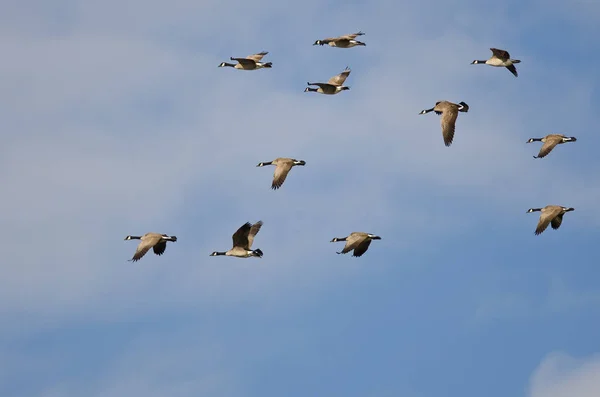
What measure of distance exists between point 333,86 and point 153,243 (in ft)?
28.0

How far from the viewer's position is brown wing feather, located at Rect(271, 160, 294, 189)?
40.9 metres

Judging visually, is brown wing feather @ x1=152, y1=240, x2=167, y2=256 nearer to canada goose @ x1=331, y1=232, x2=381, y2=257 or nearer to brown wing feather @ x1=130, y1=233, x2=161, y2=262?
brown wing feather @ x1=130, y1=233, x2=161, y2=262

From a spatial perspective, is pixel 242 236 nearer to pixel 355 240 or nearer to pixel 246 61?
pixel 355 240

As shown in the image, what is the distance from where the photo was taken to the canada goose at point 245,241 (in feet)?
131

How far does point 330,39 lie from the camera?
4503 centimetres

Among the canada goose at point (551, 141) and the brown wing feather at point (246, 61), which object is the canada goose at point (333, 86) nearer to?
the brown wing feather at point (246, 61)

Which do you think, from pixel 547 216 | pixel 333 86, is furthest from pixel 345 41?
pixel 547 216

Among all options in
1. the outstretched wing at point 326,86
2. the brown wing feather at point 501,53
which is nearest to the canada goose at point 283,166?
the outstretched wing at point 326,86

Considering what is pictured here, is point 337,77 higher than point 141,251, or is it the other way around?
point 337,77

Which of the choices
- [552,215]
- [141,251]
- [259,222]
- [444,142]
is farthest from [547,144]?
[141,251]

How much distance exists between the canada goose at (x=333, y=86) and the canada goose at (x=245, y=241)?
660 cm

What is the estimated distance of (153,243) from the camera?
4047cm

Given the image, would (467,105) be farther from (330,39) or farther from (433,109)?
(330,39)

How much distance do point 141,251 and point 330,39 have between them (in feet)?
33.5
